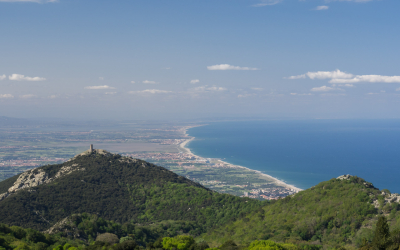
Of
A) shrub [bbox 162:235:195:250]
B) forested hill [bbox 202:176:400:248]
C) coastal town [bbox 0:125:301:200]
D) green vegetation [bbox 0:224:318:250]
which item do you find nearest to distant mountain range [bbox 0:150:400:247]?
forested hill [bbox 202:176:400:248]

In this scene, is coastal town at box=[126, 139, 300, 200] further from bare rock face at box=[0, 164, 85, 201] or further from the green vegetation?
the green vegetation

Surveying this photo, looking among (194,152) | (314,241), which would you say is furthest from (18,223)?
(194,152)

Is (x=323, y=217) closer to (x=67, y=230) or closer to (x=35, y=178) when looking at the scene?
(x=67, y=230)

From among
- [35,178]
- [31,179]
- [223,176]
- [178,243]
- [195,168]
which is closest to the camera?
[178,243]

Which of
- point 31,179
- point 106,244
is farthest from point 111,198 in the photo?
point 106,244

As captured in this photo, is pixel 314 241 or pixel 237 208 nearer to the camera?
pixel 314 241

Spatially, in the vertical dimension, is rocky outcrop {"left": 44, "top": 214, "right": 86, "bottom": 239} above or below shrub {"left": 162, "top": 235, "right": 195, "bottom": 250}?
below

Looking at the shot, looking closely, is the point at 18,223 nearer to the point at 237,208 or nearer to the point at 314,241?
the point at 237,208
